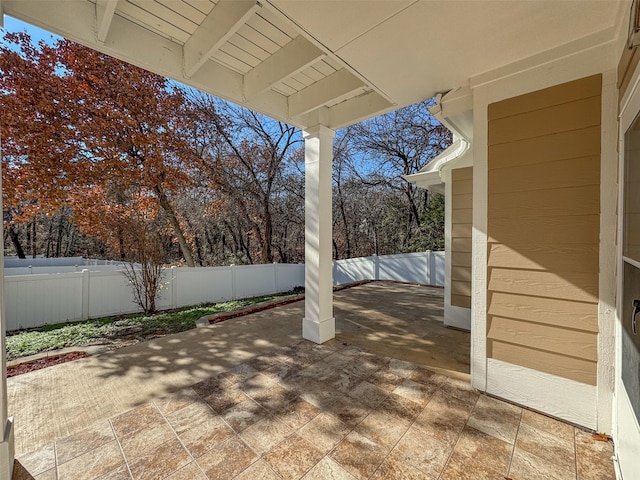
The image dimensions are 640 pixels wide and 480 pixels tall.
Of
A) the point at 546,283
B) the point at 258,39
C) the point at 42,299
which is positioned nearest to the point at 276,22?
the point at 258,39

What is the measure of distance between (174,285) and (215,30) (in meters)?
6.08

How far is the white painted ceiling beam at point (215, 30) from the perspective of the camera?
1906mm

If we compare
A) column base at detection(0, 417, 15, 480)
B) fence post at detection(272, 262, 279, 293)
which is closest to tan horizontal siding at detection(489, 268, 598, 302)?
column base at detection(0, 417, 15, 480)

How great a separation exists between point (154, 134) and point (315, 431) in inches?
350

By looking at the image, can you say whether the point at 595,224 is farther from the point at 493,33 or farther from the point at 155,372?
the point at 155,372

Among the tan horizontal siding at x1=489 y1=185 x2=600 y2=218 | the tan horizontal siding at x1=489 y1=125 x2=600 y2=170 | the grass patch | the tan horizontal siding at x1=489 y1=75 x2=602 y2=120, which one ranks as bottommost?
the grass patch

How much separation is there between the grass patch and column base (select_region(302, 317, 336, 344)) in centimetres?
227

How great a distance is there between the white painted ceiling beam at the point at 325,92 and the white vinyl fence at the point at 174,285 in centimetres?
535

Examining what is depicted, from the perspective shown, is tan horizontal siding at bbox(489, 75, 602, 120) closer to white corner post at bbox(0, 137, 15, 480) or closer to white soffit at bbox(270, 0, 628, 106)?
white soffit at bbox(270, 0, 628, 106)

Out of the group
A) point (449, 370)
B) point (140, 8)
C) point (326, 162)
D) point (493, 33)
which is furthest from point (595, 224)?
point (140, 8)

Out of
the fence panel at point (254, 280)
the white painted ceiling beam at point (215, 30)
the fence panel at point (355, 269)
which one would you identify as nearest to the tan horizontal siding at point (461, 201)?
the white painted ceiling beam at point (215, 30)

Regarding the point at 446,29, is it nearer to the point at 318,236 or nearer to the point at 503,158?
the point at 503,158

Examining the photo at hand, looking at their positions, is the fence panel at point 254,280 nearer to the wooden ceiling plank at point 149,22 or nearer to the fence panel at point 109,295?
the fence panel at point 109,295

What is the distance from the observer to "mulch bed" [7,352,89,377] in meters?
2.73
